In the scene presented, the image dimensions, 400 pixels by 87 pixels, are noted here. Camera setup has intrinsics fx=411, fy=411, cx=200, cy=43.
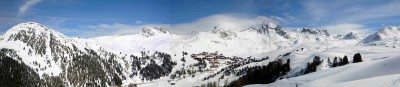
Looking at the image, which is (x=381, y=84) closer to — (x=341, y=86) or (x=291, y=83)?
(x=341, y=86)

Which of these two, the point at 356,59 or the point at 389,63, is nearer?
the point at 389,63

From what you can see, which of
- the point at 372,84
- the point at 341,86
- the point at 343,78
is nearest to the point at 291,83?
the point at 343,78

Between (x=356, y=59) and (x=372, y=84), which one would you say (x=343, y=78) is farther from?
(x=356, y=59)

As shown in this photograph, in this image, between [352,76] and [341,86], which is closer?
[341,86]

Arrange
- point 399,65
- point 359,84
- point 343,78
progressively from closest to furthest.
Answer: point 359,84 → point 343,78 → point 399,65

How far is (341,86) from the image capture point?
233 ft

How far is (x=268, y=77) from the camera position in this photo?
7436 inches

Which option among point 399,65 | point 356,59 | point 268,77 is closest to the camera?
point 399,65

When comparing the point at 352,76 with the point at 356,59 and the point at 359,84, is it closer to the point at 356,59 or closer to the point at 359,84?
the point at 359,84

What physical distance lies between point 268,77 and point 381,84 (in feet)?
418

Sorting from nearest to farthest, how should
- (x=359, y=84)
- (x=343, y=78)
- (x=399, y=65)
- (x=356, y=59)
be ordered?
1. (x=359, y=84)
2. (x=343, y=78)
3. (x=399, y=65)
4. (x=356, y=59)

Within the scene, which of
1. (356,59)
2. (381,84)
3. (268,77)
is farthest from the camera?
(268,77)

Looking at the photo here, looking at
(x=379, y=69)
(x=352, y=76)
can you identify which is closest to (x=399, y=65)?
(x=379, y=69)

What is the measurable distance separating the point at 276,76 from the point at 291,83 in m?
90.5
